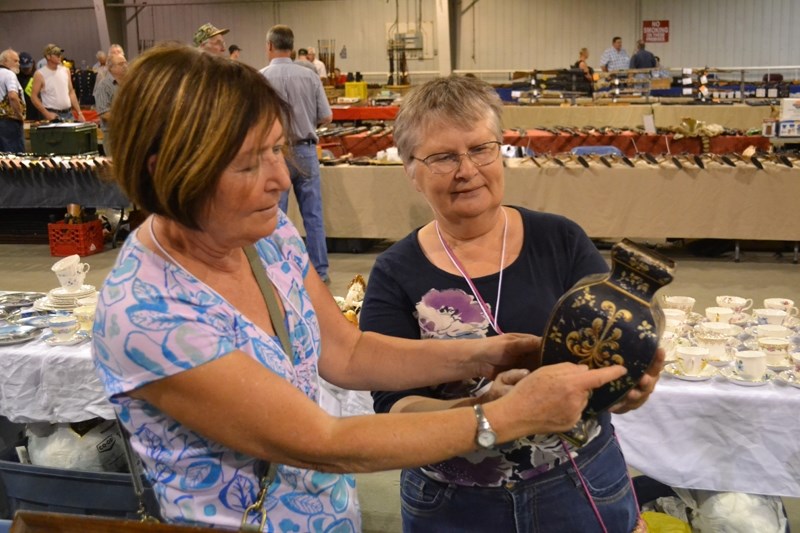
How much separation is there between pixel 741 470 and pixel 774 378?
0.80 feet

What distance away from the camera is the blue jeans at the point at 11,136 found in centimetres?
850

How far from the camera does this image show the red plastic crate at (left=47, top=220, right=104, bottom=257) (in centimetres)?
663

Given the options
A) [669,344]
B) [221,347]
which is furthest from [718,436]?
[221,347]

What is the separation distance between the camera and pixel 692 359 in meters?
2.17

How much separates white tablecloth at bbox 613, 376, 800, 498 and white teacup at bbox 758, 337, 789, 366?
9 cm

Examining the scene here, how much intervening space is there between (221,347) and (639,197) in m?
4.98

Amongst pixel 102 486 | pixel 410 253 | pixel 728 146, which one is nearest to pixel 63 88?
pixel 728 146

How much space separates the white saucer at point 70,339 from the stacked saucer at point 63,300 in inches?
9.4

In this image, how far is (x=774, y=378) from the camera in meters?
2.13

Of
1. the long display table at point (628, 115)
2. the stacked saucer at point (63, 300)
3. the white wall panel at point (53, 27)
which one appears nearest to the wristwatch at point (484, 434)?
the stacked saucer at point (63, 300)

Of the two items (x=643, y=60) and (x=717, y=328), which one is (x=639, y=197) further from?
(x=643, y=60)

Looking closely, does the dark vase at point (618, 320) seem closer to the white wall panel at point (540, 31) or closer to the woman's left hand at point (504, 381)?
the woman's left hand at point (504, 381)

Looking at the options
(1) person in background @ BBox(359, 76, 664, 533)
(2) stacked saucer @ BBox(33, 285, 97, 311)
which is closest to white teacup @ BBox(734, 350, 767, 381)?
(1) person in background @ BBox(359, 76, 664, 533)

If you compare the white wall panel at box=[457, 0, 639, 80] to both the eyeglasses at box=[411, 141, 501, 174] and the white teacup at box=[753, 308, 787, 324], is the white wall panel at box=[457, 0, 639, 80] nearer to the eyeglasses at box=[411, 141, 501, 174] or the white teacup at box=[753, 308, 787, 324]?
the white teacup at box=[753, 308, 787, 324]
